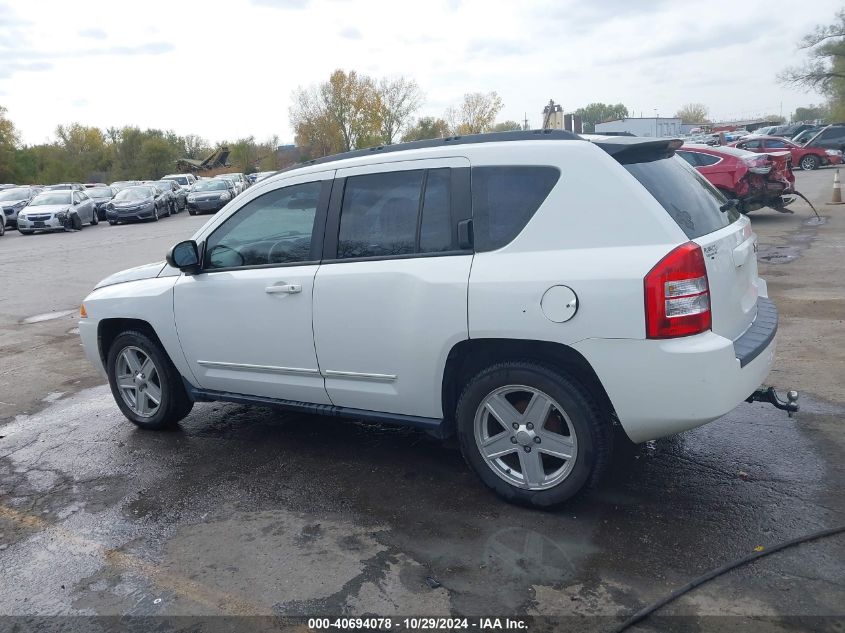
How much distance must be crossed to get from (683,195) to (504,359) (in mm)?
1261

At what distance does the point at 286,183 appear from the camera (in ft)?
15.8

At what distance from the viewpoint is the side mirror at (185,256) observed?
498 centimetres

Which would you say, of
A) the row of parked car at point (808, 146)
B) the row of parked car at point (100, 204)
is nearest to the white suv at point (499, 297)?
the row of parked car at point (100, 204)

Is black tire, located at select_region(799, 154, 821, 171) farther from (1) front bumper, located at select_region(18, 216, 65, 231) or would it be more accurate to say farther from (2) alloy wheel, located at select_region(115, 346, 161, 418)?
(2) alloy wheel, located at select_region(115, 346, 161, 418)

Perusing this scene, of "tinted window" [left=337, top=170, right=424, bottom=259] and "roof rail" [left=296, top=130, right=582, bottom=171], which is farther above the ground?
"roof rail" [left=296, top=130, right=582, bottom=171]

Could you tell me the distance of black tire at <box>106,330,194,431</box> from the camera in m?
5.48

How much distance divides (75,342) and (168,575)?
6.14 metres

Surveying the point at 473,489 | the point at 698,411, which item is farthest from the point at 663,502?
the point at 473,489

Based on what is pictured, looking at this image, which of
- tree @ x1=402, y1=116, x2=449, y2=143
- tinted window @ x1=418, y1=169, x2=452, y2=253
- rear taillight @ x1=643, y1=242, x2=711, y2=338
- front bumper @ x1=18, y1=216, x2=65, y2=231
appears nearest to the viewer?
rear taillight @ x1=643, y1=242, x2=711, y2=338

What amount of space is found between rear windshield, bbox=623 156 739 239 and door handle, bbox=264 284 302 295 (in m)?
2.00

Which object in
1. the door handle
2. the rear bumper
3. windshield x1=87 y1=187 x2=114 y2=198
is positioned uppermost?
the door handle

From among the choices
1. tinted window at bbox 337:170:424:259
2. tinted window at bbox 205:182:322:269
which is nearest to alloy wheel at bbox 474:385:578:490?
tinted window at bbox 337:170:424:259

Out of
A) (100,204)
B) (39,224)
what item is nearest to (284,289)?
(39,224)

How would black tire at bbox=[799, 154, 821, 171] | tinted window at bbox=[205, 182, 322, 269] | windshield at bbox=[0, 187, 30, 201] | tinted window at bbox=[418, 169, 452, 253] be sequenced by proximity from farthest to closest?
black tire at bbox=[799, 154, 821, 171]
windshield at bbox=[0, 187, 30, 201]
tinted window at bbox=[205, 182, 322, 269]
tinted window at bbox=[418, 169, 452, 253]
